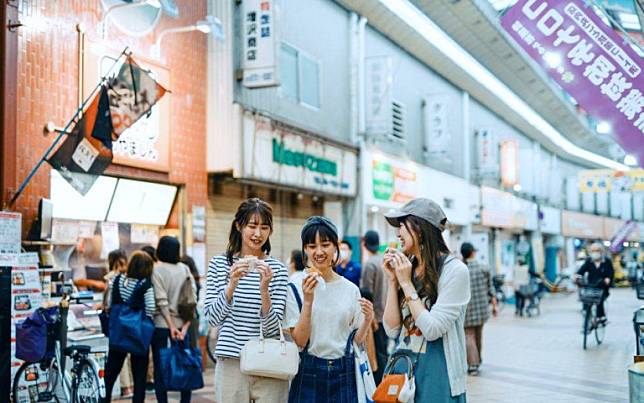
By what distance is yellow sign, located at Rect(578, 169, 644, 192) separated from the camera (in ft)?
76.4

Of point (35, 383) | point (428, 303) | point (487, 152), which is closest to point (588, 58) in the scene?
point (428, 303)

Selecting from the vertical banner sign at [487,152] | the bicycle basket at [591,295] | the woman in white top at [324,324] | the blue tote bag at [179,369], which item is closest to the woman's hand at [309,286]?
the woman in white top at [324,324]

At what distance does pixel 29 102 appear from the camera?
789 centimetres

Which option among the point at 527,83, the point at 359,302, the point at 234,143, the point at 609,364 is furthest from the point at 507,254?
the point at 359,302

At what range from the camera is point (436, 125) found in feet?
67.3

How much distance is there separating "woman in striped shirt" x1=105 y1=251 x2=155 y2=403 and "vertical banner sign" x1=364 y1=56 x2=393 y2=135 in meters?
9.96

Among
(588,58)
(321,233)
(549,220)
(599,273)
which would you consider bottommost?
(599,273)

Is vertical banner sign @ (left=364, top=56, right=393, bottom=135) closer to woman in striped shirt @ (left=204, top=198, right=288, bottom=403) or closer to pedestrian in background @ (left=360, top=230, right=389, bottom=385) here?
pedestrian in background @ (left=360, top=230, right=389, bottom=385)

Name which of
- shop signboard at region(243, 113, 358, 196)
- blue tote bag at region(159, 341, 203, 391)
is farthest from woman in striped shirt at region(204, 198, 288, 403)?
shop signboard at region(243, 113, 358, 196)

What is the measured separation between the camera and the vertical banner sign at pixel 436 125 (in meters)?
20.4

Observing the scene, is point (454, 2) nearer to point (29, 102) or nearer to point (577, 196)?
point (29, 102)

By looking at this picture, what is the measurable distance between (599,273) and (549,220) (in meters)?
21.9

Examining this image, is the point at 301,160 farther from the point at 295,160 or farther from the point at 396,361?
the point at 396,361

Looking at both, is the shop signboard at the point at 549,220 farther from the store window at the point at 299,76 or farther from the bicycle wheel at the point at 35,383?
the bicycle wheel at the point at 35,383
